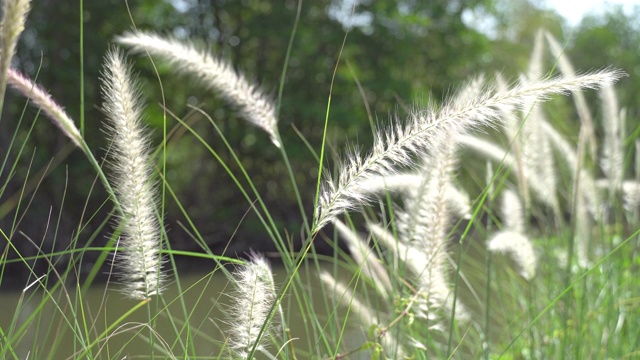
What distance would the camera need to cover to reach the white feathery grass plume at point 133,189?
1.06 metres

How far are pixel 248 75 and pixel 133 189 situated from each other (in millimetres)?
11267

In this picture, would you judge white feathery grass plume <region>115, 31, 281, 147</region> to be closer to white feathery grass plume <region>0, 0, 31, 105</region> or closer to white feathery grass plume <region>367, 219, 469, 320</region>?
white feathery grass plume <region>367, 219, 469, 320</region>

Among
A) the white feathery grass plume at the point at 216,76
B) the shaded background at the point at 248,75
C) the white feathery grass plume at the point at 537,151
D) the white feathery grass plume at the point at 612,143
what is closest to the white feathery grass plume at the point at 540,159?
the white feathery grass plume at the point at 537,151

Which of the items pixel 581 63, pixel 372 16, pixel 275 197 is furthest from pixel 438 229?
pixel 581 63

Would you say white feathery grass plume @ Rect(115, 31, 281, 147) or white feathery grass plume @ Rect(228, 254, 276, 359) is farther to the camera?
white feathery grass plume @ Rect(115, 31, 281, 147)

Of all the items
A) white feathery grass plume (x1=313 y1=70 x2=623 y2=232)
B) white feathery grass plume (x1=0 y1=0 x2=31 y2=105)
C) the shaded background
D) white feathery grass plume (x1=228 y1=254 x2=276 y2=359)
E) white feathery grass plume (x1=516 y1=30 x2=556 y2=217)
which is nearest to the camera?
white feathery grass plume (x1=0 y1=0 x2=31 y2=105)

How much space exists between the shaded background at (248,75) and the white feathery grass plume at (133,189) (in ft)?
28.7

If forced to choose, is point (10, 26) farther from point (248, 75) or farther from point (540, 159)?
point (248, 75)

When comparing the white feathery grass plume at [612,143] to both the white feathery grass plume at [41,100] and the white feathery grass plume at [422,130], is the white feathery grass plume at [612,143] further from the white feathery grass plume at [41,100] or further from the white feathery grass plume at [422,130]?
the white feathery grass plume at [41,100]

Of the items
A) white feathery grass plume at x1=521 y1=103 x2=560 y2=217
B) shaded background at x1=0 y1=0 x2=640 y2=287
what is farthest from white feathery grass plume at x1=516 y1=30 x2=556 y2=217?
shaded background at x1=0 y1=0 x2=640 y2=287

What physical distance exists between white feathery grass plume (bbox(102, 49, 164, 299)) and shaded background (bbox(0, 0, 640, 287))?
8755mm

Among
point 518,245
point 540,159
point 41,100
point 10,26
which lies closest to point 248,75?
point 540,159

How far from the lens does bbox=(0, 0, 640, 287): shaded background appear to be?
418 inches

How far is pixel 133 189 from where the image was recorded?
1.06 m
